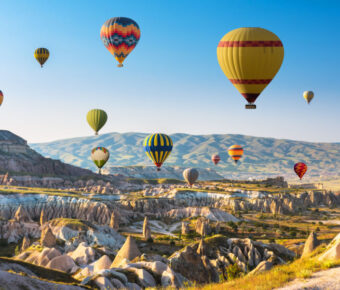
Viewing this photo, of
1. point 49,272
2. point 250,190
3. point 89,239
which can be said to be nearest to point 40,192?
point 89,239

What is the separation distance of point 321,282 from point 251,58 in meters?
34.0

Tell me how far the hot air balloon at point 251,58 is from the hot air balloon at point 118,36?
4659 cm

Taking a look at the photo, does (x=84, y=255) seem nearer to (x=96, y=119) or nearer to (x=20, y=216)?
(x=96, y=119)

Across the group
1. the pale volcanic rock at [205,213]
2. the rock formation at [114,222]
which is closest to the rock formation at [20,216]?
the rock formation at [114,222]

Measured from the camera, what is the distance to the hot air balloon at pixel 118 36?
9325cm

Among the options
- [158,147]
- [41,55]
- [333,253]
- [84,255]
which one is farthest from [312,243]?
[41,55]

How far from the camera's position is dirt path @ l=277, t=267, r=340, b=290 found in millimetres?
19922

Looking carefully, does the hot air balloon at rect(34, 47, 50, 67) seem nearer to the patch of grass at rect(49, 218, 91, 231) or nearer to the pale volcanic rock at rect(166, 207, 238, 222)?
the patch of grass at rect(49, 218, 91, 231)

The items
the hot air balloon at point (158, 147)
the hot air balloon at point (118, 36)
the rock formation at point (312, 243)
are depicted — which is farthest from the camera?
the hot air balloon at point (158, 147)

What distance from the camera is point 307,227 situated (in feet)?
461

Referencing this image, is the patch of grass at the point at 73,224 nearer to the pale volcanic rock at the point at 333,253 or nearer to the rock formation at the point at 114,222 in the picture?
the rock formation at the point at 114,222

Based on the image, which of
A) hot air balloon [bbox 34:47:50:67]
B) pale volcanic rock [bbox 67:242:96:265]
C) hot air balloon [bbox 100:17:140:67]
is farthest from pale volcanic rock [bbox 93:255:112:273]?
hot air balloon [bbox 34:47:50:67]

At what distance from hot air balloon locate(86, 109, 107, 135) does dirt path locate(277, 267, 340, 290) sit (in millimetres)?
99693

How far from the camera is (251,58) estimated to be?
4925cm
